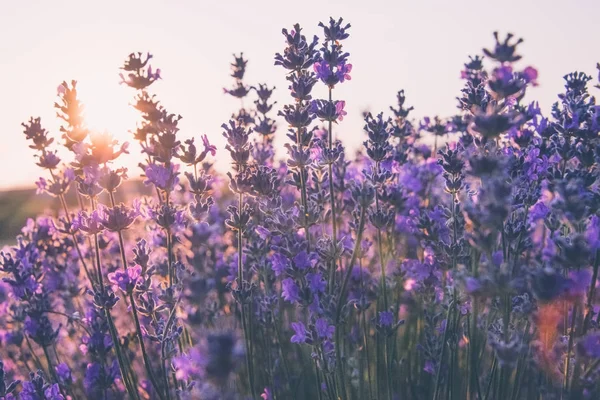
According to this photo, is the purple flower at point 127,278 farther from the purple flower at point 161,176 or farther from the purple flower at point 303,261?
the purple flower at point 303,261

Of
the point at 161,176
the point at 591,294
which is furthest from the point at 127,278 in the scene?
the point at 591,294

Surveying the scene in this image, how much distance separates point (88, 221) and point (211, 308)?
1.32m

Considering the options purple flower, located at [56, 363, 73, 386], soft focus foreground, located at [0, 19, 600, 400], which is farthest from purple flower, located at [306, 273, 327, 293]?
purple flower, located at [56, 363, 73, 386]

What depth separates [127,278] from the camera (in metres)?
3.02

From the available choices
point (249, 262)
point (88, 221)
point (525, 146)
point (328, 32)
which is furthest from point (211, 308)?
point (525, 146)

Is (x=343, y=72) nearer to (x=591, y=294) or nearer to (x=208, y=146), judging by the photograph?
(x=208, y=146)

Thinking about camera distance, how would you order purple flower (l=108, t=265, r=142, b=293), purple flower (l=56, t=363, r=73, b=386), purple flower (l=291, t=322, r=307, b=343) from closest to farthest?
1. purple flower (l=108, t=265, r=142, b=293)
2. purple flower (l=291, t=322, r=307, b=343)
3. purple flower (l=56, t=363, r=73, b=386)

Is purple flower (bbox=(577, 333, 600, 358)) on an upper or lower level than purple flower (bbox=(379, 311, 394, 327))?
lower

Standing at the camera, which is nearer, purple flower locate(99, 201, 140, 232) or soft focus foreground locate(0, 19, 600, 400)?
soft focus foreground locate(0, 19, 600, 400)

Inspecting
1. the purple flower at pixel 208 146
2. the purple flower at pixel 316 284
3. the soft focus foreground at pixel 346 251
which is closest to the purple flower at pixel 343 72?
the soft focus foreground at pixel 346 251

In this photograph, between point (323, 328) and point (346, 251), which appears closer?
point (323, 328)

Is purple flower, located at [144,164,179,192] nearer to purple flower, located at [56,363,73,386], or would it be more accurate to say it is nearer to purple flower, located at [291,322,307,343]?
purple flower, located at [291,322,307,343]

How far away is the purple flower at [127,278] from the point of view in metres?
3.00

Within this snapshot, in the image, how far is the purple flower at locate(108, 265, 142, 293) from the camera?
3.00m
